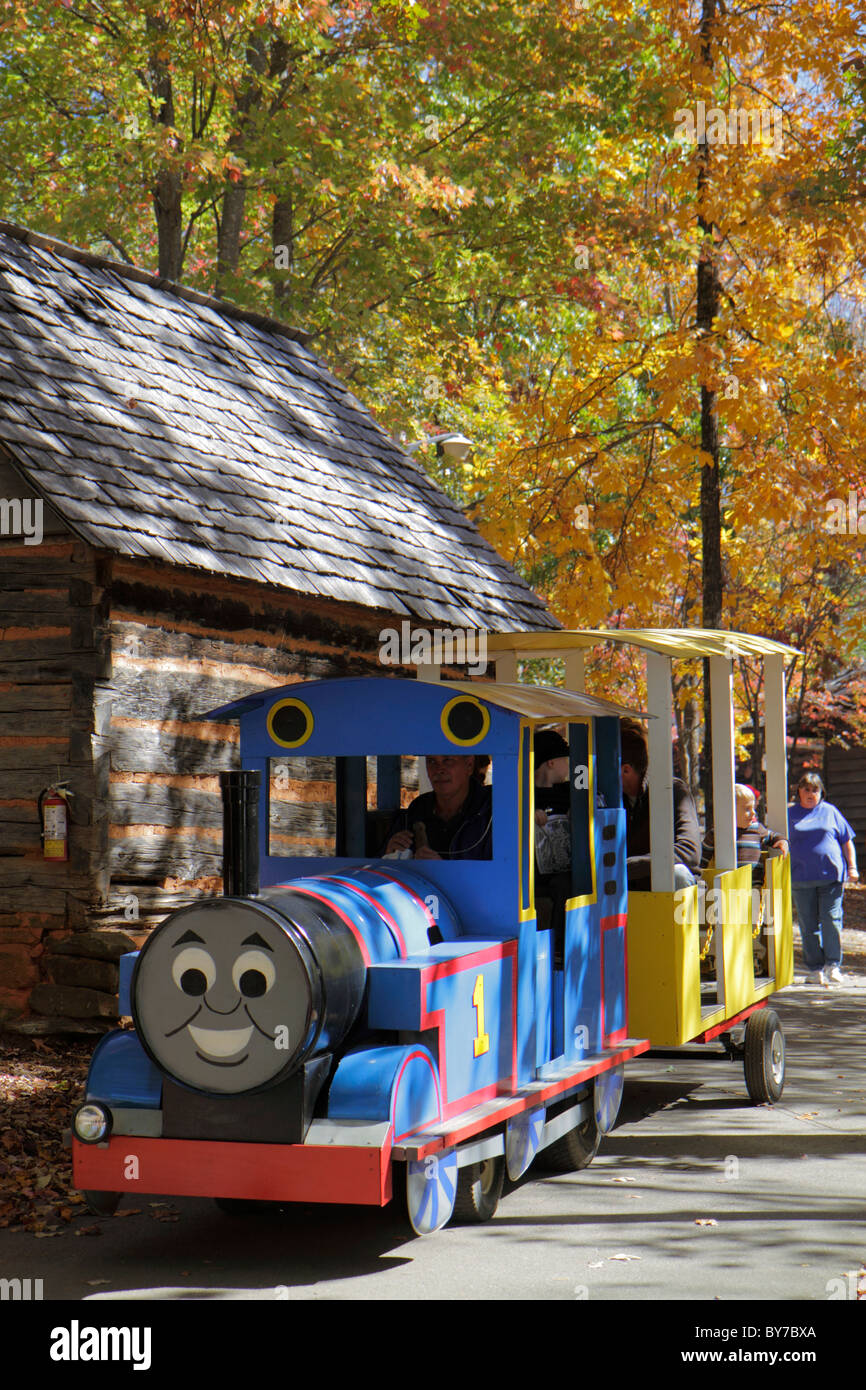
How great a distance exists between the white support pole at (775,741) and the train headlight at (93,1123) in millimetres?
5597

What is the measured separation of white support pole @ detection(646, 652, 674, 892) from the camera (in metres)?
7.51

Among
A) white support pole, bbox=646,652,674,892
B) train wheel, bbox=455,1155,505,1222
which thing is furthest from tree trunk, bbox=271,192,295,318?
train wheel, bbox=455,1155,505,1222

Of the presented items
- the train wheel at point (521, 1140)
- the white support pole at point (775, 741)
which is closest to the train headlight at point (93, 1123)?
the train wheel at point (521, 1140)

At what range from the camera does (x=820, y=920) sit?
1360 cm

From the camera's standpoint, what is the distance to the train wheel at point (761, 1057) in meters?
8.20

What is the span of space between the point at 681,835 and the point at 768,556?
474 inches

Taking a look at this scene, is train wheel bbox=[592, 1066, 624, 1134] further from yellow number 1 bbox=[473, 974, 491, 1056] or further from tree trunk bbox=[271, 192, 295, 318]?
tree trunk bbox=[271, 192, 295, 318]

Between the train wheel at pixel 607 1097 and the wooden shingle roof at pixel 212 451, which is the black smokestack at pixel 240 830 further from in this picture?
the wooden shingle roof at pixel 212 451

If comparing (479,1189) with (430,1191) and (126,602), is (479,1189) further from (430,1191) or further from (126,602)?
(126,602)

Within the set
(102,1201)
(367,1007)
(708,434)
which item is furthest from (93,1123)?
(708,434)

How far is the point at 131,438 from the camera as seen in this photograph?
991cm

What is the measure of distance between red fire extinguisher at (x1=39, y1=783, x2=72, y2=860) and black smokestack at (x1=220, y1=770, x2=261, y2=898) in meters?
3.94

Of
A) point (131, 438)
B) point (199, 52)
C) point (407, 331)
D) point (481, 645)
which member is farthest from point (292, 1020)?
point (407, 331)
